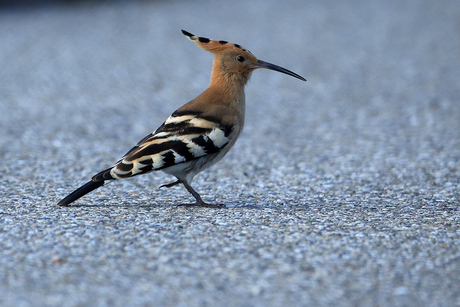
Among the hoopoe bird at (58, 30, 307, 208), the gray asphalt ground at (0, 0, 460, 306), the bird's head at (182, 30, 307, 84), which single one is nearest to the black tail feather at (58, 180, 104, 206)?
the hoopoe bird at (58, 30, 307, 208)

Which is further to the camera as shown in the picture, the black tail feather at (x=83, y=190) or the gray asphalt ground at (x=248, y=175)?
the black tail feather at (x=83, y=190)

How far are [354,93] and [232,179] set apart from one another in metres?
4.03

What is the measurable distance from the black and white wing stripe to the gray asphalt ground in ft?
0.98

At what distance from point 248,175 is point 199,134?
143cm

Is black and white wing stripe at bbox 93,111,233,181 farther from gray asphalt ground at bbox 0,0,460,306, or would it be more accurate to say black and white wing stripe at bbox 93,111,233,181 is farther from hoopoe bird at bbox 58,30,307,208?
gray asphalt ground at bbox 0,0,460,306

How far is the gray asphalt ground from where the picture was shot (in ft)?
10.4

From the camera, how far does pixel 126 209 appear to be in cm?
443

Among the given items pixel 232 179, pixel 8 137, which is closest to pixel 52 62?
pixel 8 137

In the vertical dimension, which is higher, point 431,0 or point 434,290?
point 431,0

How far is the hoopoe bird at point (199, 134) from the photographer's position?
4230 millimetres

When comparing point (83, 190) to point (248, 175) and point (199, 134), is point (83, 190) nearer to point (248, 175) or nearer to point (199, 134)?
point (199, 134)

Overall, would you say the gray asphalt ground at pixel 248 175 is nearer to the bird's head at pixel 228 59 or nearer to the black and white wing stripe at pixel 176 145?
the black and white wing stripe at pixel 176 145

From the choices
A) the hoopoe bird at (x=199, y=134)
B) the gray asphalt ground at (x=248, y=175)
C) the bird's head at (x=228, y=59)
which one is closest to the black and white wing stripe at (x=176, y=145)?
the hoopoe bird at (x=199, y=134)

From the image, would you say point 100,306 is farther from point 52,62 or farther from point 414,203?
point 52,62
